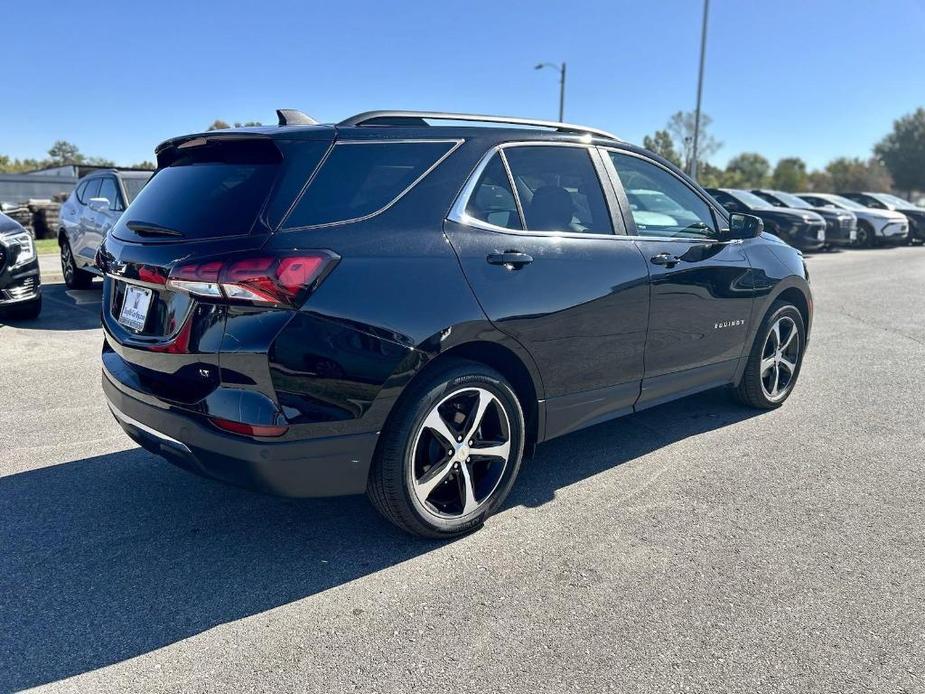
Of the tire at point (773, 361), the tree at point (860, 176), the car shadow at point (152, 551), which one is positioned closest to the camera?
the car shadow at point (152, 551)

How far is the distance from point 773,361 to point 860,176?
74807 millimetres

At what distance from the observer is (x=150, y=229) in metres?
3.09

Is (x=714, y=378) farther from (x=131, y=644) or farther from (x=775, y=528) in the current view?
(x=131, y=644)

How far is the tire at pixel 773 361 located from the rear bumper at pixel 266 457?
3154 millimetres

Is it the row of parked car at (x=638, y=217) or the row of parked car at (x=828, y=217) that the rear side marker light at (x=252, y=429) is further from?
the row of parked car at (x=828, y=217)

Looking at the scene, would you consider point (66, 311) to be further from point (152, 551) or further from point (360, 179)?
point (360, 179)

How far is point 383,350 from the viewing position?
282 cm

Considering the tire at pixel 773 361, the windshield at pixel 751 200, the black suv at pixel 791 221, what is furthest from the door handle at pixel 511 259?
the windshield at pixel 751 200

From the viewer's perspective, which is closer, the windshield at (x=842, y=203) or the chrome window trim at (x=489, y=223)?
the chrome window trim at (x=489, y=223)

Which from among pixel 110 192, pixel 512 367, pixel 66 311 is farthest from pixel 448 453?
pixel 110 192

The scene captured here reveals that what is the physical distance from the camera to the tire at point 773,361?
16.4 feet

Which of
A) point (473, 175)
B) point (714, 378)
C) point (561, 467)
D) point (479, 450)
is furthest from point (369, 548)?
point (714, 378)

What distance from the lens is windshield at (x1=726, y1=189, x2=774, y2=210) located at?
1752 centimetres

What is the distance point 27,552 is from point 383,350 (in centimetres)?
179
